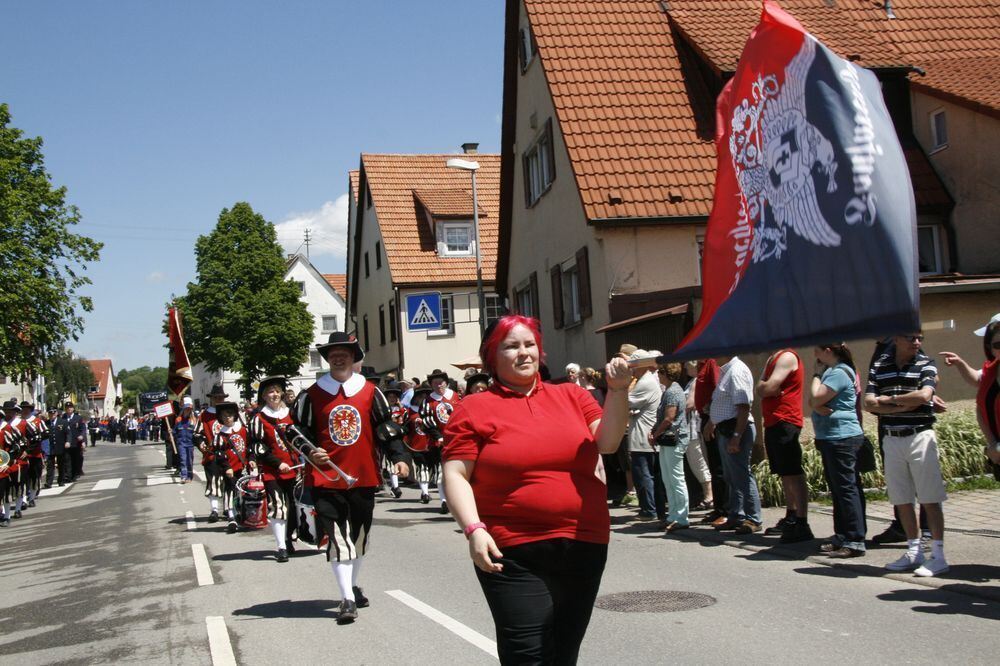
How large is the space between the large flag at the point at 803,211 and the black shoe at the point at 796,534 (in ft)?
21.4

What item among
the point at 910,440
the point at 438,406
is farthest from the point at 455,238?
the point at 910,440

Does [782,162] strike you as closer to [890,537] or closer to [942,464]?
[890,537]

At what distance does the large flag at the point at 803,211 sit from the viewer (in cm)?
322

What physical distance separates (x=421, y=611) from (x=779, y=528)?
4.15m

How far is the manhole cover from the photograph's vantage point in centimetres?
784

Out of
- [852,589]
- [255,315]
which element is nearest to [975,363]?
[852,589]

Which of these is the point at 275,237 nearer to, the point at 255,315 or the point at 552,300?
the point at 255,315

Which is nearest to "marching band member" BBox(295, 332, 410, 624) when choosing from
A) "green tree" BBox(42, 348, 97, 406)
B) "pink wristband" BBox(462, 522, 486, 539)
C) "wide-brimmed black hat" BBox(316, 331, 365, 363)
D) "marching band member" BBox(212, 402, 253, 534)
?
"wide-brimmed black hat" BBox(316, 331, 365, 363)

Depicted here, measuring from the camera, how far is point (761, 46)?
13.1 feet

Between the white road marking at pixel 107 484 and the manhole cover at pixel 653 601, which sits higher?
the white road marking at pixel 107 484

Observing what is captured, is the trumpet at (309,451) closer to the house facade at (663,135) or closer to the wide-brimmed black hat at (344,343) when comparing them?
the wide-brimmed black hat at (344,343)

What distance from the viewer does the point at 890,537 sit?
9.75 m

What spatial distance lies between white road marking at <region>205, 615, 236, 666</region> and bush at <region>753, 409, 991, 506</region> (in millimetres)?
6807

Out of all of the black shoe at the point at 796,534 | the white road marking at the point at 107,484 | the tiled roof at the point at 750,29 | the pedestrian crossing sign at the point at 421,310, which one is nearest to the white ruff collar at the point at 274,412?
the black shoe at the point at 796,534
